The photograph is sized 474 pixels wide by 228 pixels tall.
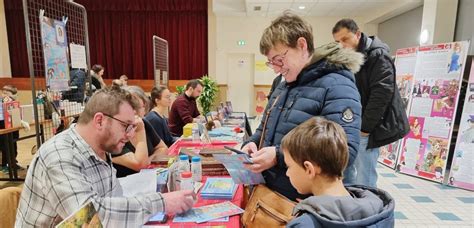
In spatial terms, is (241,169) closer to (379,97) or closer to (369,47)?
(379,97)

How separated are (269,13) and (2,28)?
21.3 ft

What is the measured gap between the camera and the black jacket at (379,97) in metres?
2.05

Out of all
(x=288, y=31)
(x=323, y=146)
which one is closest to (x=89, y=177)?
(x=323, y=146)

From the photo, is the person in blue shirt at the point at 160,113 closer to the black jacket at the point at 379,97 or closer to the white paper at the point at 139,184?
the white paper at the point at 139,184

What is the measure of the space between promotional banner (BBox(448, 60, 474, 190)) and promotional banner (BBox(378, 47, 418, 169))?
67 centimetres

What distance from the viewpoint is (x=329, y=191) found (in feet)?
3.25

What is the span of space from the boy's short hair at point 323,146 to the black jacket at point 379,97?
3.93 feet

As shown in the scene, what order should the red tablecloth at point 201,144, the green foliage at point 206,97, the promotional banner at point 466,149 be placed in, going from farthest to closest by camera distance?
the green foliage at point 206,97, the promotional banner at point 466,149, the red tablecloth at point 201,144

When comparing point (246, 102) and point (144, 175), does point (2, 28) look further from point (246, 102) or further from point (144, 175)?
point (144, 175)

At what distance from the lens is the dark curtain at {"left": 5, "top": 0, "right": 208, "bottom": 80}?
25.3 feet

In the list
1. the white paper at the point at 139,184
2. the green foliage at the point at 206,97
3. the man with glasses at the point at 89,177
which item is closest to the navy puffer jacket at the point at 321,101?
the man with glasses at the point at 89,177

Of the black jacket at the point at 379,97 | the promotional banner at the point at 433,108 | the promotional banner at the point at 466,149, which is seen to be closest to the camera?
the black jacket at the point at 379,97

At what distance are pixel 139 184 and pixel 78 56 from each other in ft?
4.77

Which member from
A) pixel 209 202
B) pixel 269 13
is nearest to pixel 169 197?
pixel 209 202
